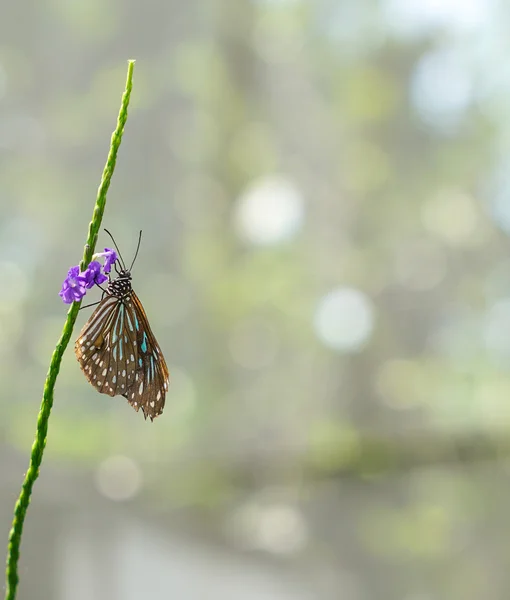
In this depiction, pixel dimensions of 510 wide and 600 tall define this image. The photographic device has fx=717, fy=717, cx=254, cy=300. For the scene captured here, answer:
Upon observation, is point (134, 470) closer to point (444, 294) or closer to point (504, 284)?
point (444, 294)

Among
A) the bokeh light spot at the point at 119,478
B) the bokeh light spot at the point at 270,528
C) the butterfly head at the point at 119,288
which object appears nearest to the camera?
the butterfly head at the point at 119,288

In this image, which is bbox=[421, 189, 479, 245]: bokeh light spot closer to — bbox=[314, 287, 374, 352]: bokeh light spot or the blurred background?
the blurred background

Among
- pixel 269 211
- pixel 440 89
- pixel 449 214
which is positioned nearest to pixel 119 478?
pixel 269 211

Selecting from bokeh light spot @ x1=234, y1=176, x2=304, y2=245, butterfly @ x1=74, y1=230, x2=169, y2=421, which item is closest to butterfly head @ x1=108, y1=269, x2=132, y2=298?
butterfly @ x1=74, y1=230, x2=169, y2=421

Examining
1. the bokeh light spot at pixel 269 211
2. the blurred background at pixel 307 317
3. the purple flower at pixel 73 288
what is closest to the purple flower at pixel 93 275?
the purple flower at pixel 73 288

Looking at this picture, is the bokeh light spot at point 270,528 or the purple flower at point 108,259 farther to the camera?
the bokeh light spot at point 270,528

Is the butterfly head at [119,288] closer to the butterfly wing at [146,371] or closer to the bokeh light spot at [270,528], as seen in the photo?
the butterfly wing at [146,371]
